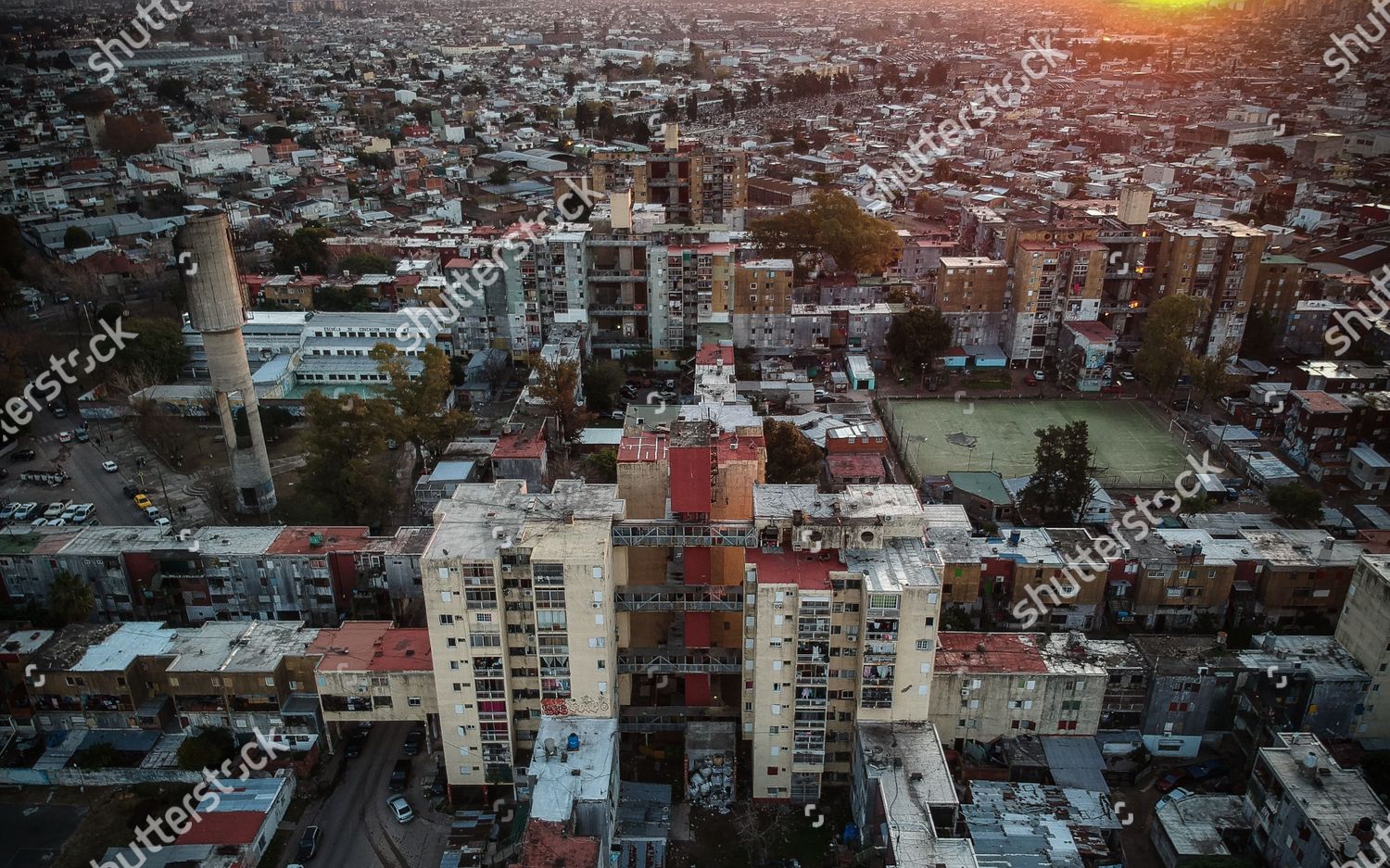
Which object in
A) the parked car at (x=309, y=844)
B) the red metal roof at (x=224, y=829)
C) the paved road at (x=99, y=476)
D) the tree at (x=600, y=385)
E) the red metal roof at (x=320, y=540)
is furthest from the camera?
the tree at (x=600, y=385)

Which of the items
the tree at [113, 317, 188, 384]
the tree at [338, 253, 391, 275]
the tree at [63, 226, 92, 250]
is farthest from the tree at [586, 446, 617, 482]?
the tree at [63, 226, 92, 250]

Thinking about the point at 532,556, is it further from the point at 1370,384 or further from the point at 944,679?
the point at 1370,384

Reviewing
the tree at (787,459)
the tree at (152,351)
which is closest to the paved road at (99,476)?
the tree at (152,351)

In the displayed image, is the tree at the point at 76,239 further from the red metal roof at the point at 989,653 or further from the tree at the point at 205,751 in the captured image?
the red metal roof at the point at 989,653

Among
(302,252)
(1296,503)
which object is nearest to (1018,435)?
(1296,503)

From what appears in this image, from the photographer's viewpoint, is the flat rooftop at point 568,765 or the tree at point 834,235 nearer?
the flat rooftop at point 568,765

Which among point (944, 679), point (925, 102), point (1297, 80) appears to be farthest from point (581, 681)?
point (1297, 80)

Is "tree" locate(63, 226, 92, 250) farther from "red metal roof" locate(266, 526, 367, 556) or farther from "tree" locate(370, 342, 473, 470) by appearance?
"red metal roof" locate(266, 526, 367, 556)
